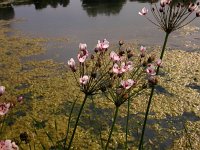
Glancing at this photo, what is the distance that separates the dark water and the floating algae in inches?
41.9

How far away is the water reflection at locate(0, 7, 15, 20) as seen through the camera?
13391 mm

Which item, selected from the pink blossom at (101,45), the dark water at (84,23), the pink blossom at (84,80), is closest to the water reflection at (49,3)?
the dark water at (84,23)

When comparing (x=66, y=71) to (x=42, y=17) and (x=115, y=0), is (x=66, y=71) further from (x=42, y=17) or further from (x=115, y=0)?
(x=115, y=0)

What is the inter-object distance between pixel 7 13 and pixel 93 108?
9.75 m

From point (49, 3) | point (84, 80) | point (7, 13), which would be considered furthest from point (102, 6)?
point (84, 80)

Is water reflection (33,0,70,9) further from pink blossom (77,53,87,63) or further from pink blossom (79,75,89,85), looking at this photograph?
pink blossom (79,75,89,85)

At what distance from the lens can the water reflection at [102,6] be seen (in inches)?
513

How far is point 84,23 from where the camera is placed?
36.9 feet

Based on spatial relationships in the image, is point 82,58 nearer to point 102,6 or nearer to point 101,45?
point 101,45

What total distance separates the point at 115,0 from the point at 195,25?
6.07 meters

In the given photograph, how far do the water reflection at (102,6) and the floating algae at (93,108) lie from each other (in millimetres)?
5534

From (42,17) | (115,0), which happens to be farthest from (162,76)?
(115,0)

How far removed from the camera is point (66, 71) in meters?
7.16

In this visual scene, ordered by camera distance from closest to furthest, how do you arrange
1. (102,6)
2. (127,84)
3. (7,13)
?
(127,84), (7,13), (102,6)
